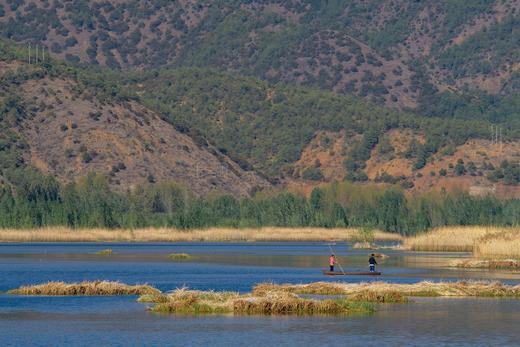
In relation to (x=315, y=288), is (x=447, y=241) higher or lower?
higher

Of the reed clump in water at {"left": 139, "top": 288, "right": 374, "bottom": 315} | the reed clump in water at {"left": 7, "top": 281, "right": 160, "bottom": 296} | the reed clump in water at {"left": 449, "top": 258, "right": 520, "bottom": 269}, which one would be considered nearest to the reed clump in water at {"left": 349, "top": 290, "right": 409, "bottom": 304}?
the reed clump in water at {"left": 139, "top": 288, "right": 374, "bottom": 315}

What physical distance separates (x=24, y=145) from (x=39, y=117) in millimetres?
8975

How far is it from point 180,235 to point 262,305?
306 ft

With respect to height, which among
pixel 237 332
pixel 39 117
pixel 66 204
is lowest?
pixel 237 332

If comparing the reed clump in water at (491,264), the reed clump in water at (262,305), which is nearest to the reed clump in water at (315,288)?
the reed clump in water at (262,305)

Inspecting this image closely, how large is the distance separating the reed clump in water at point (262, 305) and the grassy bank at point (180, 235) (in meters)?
76.9

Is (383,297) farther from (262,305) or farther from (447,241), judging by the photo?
(447,241)

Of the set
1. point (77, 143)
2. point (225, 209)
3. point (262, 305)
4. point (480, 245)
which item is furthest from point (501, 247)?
point (77, 143)

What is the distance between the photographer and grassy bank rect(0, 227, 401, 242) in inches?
5428

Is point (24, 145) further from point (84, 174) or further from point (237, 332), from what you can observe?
point (237, 332)

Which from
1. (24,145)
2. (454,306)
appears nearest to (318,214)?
(24,145)

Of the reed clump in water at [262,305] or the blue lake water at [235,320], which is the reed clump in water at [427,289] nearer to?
the blue lake water at [235,320]

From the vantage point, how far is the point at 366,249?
12419 centimetres

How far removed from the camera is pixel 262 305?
5428 cm
